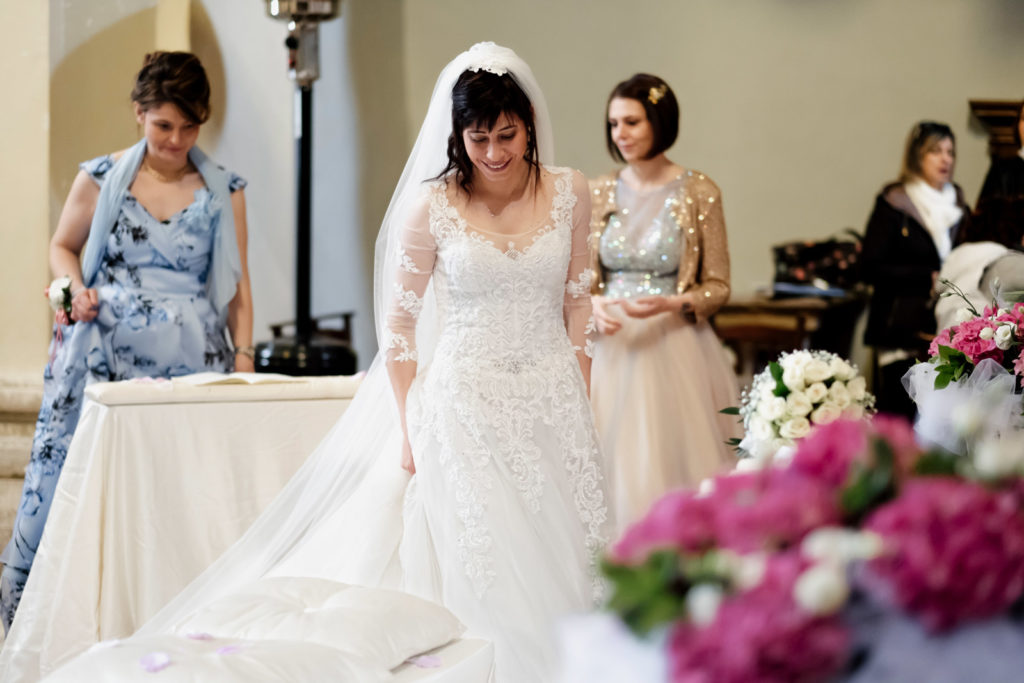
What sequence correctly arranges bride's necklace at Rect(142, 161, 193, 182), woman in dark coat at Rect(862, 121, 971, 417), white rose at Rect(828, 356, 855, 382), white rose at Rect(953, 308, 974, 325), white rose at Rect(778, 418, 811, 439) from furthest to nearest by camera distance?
woman in dark coat at Rect(862, 121, 971, 417), bride's necklace at Rect(142, 161, 193, 182), white rose at Rect(953, 308, 974, 325), white rose at Rect(828, 356, 855, 382), white rose at Rect(778, 418, 811, 439)

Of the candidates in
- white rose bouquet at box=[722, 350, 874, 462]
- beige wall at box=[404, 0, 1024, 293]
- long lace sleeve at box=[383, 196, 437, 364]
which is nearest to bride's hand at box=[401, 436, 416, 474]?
long lace sleeve at box=[383, 196, 437, 364]

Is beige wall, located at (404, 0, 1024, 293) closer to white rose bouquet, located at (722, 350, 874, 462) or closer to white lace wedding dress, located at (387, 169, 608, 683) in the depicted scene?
white lace wedding dress, located at (387, 169, 608, 683)

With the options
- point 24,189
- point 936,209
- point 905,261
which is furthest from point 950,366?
point 936,209

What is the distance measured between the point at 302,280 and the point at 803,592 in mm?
6325

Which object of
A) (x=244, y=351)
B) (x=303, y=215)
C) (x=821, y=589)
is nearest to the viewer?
(x=821, y=589)

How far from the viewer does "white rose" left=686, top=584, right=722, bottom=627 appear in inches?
38.1

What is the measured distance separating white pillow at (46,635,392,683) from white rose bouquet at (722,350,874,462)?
3.06 ft

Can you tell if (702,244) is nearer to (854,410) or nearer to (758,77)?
(854,410)

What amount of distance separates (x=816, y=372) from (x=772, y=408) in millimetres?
121

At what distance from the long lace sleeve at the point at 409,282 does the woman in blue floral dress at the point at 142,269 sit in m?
1.14

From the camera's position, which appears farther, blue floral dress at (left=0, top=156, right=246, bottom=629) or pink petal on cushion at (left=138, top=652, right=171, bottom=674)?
blue floral dress at (left=0, top=156, right=246, bottom=629)

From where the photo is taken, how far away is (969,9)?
8.10 metres

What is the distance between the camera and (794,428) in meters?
2.46

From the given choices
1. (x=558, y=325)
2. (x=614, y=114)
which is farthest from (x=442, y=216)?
(x=614, y=114)
